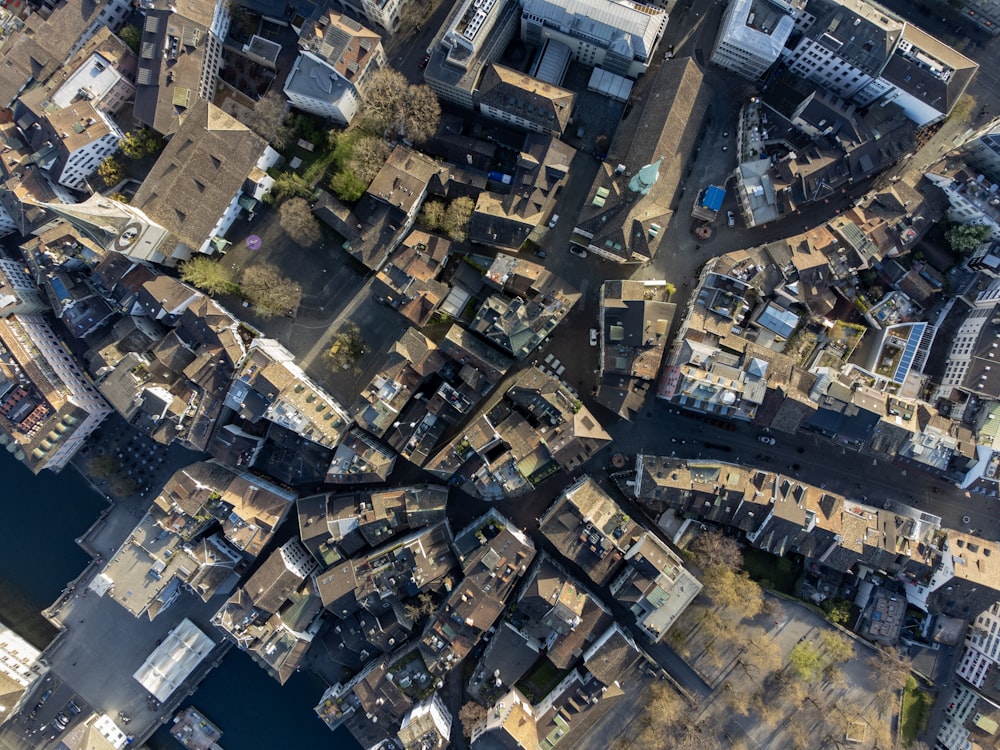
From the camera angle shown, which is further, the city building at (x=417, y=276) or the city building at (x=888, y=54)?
the city building at (x=417, y=276)

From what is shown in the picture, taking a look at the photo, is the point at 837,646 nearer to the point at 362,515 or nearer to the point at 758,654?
the point at 758,654

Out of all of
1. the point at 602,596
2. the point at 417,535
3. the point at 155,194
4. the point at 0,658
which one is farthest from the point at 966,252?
the point at 0,658

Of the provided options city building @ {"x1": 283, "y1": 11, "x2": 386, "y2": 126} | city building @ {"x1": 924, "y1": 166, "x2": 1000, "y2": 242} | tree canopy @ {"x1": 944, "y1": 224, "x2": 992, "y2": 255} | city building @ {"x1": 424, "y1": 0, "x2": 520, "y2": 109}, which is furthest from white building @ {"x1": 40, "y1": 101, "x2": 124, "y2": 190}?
tree canopy @ {"x1": 944, "y1": 224, "x2": 992, "y2": 255}

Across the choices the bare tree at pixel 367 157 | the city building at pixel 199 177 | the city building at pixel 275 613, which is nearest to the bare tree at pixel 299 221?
the city building at pixel 199 177

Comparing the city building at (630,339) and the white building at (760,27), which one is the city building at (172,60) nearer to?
the city building at (630,339)

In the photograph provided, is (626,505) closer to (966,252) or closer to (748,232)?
(748,232)

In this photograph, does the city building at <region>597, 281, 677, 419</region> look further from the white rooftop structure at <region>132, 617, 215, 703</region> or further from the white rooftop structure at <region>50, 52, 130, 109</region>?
the white rooftop structure at <region>50, 52, 130, 109</region>
